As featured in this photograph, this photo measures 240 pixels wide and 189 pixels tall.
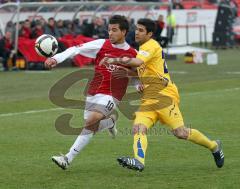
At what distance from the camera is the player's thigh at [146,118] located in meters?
9.41

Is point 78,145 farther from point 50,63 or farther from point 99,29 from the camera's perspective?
point 99,29

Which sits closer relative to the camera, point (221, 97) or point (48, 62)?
point (48, 62)

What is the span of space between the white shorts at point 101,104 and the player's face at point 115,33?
0.75 m

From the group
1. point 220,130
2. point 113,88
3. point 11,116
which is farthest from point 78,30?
point 113,88

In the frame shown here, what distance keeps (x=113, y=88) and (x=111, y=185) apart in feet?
6.35

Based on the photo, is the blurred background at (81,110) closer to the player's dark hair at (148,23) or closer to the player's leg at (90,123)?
the player's leg at (90,123)

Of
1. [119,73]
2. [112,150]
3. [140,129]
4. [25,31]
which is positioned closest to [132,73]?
[119,73]

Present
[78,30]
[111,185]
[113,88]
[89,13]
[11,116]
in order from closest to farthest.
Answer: [111,185] → [113,88] → [11,116] → [78,30] → [89,13]

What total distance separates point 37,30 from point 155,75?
1982cm

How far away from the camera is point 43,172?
9680 millimetres

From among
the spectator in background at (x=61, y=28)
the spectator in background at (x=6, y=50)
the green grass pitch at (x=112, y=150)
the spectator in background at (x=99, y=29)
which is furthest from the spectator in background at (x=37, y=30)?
the green grass pitch at (x=112, y=150)

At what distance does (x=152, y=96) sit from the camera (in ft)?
31.7

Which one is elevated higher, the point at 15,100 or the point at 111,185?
the point at 111,185

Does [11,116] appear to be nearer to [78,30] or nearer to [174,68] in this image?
[174,68]
